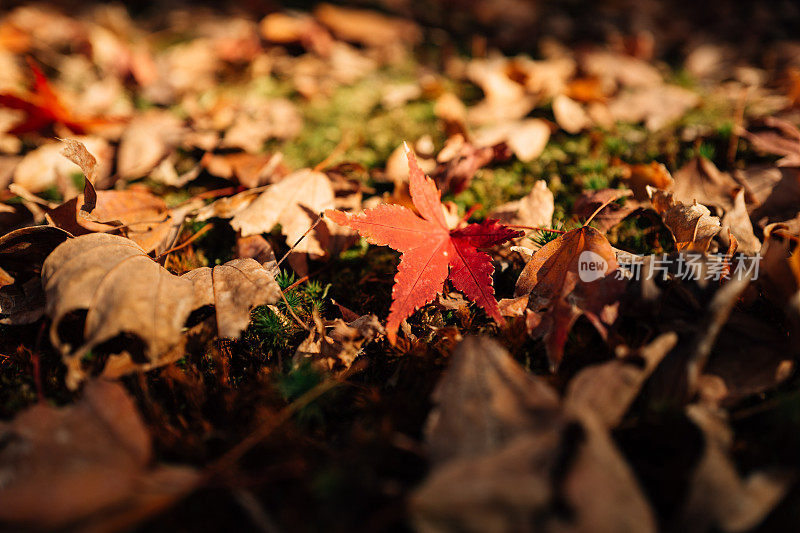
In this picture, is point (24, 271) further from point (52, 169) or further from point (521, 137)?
point (521, 137)

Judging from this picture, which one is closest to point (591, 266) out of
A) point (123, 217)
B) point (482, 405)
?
A: point (482, 405)

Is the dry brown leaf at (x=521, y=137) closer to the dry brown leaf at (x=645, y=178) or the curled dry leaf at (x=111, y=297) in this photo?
the dry brown leaf at (x=645, y=178)

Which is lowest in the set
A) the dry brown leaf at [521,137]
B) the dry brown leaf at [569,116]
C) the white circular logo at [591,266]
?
the white circular logo at [591,266]

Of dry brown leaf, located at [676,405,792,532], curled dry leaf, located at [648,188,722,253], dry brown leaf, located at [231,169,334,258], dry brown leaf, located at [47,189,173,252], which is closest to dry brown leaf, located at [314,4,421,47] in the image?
dry brown leaf, located at [231,169,334,258]

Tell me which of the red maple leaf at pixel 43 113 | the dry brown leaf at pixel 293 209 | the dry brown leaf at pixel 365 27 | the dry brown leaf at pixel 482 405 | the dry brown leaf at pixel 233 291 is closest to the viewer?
the dry brown leaf at pixel 482 405

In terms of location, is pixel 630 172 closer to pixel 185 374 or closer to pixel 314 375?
pixel 314 375

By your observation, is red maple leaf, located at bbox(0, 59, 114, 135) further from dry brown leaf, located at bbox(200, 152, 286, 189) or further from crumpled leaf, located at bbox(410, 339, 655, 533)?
crumpled leaf, located at bbox(410, 339, 655, 533)

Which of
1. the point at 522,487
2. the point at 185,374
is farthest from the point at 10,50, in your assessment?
the point at 522,487

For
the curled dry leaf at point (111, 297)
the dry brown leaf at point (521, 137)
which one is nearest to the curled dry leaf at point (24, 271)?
the curled dry leaf at point (111, 297)
